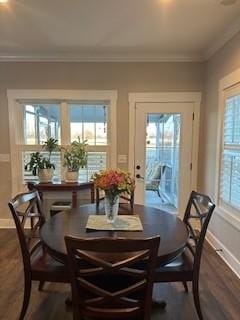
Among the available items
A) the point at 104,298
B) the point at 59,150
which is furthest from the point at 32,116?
the point at 104,298

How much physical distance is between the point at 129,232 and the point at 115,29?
7.63 feet

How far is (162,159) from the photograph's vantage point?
4.25 metres

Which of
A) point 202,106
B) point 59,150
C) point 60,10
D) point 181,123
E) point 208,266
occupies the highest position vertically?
point 60,10

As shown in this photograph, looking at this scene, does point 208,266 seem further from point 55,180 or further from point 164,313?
point 55,180

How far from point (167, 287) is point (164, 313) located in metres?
0.40

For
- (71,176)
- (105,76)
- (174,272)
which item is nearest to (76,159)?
(71,176)

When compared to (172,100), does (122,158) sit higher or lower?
lower

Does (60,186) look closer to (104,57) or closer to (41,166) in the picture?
(41,166)

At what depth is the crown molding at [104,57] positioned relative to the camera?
396 cm

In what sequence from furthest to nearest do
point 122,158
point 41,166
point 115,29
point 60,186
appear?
1. point 122,158
2. point 41,166
3. point 60,186
4. point 115,29

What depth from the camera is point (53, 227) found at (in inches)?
82.0

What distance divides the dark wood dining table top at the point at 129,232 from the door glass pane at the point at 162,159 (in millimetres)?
1763

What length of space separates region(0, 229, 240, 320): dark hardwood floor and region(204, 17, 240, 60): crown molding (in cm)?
263

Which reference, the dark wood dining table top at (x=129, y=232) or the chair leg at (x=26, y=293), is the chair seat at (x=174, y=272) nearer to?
the dark wood dining table top at (x=129, y=232)
